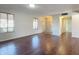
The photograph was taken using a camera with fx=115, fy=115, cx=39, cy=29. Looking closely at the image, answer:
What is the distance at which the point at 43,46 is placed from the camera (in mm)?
2051

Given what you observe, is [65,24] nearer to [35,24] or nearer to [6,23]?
[35,24]

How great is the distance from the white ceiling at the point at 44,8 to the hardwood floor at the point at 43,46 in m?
0.45

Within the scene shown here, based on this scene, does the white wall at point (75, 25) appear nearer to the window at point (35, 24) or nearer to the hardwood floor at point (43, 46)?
the hardwood floor at point (43, 46)

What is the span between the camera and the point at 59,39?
2094 mm

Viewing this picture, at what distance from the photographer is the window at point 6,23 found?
192cm

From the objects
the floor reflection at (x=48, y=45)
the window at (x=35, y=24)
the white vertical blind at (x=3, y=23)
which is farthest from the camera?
the window at (x=35, y=24)

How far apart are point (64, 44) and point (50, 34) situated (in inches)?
12.2

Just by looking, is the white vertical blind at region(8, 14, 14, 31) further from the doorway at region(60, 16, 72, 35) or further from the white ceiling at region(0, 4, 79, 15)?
the doorway at region(60, 16, 72, 35)

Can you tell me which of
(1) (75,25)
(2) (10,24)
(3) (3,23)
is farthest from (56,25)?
(3) (3,23)

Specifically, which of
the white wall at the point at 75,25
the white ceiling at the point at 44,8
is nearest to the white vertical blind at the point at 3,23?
the white ceiling at the point at 44,8

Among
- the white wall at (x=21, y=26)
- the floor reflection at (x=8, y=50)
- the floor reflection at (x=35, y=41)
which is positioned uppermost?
the white wall at (x=21, y=26)

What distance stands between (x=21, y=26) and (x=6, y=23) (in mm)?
268

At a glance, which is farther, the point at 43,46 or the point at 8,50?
the point at 43,46
